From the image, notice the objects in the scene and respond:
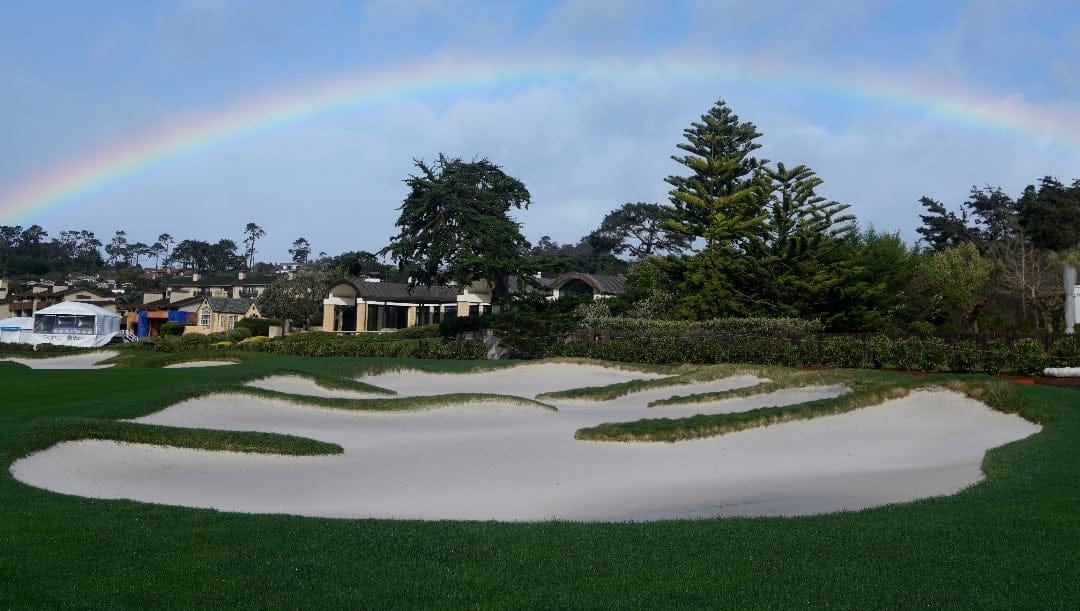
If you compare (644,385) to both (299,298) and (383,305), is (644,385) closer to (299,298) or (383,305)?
(383,305)

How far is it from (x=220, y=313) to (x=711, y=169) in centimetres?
4170

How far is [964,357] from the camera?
998 inches

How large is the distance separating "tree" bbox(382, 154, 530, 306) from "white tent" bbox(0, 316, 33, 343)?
87.6ft

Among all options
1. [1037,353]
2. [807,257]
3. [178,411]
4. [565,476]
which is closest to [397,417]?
[178,411]

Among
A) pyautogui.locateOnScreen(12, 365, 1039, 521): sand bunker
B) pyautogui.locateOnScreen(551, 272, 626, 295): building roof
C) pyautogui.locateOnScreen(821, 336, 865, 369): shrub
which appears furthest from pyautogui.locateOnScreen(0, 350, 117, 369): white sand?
pyautogui.locateOnScreen(551, 272, 626, 295): building roof

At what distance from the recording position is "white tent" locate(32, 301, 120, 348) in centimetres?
5131

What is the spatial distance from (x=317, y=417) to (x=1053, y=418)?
14648 millimetres

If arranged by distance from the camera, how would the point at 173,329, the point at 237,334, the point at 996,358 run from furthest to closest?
the point at 173,329
the point at 237,334
the point at 996,358

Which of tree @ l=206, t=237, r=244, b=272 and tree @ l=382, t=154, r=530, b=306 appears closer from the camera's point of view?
tree @ l=382, t=154, r=530, b=306

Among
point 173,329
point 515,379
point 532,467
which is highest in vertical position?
point 173,329

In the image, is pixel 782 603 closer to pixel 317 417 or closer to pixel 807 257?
pixel 317 417

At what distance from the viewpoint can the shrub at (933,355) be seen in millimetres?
25891

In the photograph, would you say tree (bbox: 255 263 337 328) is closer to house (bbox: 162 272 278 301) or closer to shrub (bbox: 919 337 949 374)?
house (bbox: 162 272 278 301)

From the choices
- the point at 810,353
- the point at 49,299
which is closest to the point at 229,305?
the point at 49,299
